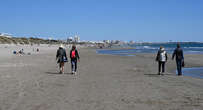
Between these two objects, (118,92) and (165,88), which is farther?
(165,88)

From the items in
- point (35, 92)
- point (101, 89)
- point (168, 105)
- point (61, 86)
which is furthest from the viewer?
point (61, 86)

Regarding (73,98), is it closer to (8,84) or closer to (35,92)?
(35,92)

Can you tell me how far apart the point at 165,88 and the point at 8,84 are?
6197mm

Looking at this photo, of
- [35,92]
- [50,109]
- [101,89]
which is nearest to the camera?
[50,109]

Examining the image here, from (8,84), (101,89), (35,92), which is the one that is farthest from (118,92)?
(8,84)

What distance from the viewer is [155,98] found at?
7.87 metres

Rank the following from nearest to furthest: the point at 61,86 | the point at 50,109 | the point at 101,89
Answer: the point at 50,109
the point at 101,89
the point at 61,86

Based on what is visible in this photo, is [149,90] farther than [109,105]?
Yes

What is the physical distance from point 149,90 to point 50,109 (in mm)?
4129

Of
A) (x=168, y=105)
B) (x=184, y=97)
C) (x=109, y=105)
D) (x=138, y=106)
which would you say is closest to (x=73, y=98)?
(x=109, y=105)

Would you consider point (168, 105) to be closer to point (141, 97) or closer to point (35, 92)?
point (141, 97)

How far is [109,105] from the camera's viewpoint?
6953 millimetres

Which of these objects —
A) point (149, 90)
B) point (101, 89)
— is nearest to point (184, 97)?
point (149, 90)

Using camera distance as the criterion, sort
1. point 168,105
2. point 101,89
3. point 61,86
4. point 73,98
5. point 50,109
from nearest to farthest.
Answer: point 50,109 → point 168,105 → point 73,98 → point 101,89 → point 61,86
